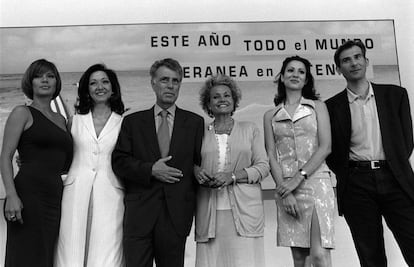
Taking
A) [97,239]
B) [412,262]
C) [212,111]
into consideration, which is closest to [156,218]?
[97,239]

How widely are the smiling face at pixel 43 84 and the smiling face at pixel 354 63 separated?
68.2 inches

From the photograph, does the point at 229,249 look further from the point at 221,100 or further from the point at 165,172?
the point at 221,100

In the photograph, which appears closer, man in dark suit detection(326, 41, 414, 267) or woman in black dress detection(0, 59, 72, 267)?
woman in black dress detection(0, 59, 72, 267)

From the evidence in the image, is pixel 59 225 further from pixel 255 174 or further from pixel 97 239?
pixel 255 174

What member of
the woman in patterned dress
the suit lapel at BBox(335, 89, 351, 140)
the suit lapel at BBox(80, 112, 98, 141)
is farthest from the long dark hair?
the suit lapel at BBox(80, 112, 98, 141)

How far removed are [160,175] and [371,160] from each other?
1175 mm

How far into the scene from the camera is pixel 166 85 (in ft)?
8.16

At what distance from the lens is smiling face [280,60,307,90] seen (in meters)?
2.48

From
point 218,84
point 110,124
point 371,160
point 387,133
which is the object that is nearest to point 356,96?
point 387,133

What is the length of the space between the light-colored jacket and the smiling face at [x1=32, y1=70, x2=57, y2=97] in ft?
3.12

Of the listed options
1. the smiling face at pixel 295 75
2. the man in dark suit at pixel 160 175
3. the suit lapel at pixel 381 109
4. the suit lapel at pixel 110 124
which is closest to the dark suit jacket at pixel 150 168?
the man in dark suit at pixel 160 175

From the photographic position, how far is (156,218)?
90.0 inches

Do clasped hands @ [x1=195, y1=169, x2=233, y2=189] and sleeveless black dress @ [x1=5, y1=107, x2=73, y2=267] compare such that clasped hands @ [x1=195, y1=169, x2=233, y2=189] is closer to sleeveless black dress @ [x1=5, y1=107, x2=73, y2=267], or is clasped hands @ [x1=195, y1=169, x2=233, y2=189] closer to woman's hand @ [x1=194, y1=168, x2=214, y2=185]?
woman's hand @ [x1=194, y1=168, x2=214, y2=185]

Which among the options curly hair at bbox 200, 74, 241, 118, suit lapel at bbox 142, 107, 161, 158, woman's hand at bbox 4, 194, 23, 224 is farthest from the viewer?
curly hair at bbox 200, 74, 241, 118
